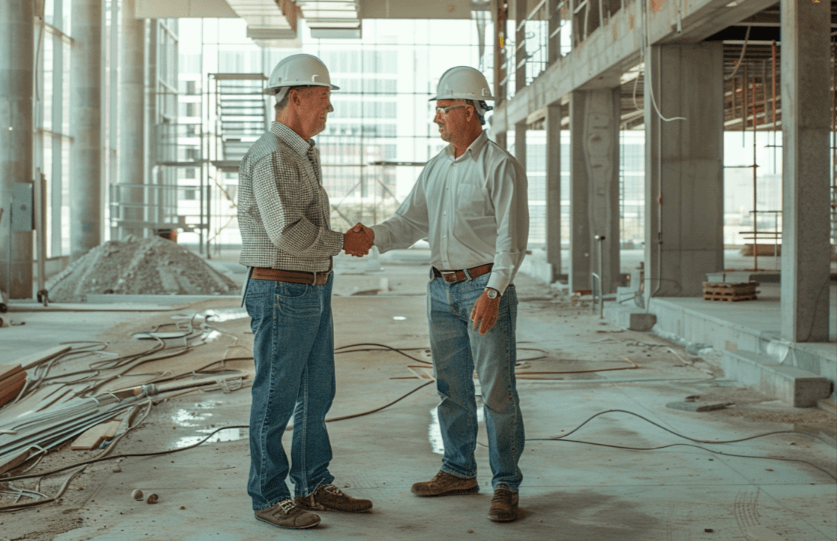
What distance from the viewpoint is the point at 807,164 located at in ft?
24.9

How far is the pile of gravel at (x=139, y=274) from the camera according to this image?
1711 centimetres

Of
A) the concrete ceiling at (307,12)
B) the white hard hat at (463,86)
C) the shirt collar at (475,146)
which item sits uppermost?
the concrete ceiling at (307,12)

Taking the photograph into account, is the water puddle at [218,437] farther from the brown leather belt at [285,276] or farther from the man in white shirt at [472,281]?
the brown leather belt at [285,276]

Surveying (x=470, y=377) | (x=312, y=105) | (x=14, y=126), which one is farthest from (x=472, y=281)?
(x=14, y=126)

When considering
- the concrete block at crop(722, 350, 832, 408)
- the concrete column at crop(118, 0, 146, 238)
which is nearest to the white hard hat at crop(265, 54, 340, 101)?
the concrete block at crop(722, 350, 832, 408)

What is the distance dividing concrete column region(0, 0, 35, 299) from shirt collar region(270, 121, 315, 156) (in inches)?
531

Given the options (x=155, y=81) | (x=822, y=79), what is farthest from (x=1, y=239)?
(x=155, y=81)

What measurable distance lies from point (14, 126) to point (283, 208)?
1411cm

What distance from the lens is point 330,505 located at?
4.31 metres

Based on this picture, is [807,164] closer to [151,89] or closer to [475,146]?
[475,146]

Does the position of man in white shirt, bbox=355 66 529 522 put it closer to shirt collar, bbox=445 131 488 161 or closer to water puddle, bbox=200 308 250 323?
shirt collar, bbox=445 131 488 161

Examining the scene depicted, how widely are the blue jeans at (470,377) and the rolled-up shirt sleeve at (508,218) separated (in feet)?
0.72

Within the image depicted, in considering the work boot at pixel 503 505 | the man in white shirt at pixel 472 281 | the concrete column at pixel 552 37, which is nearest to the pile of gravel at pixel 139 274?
the concrete column at pixel 552 37

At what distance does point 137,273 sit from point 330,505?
14247 millimetres
